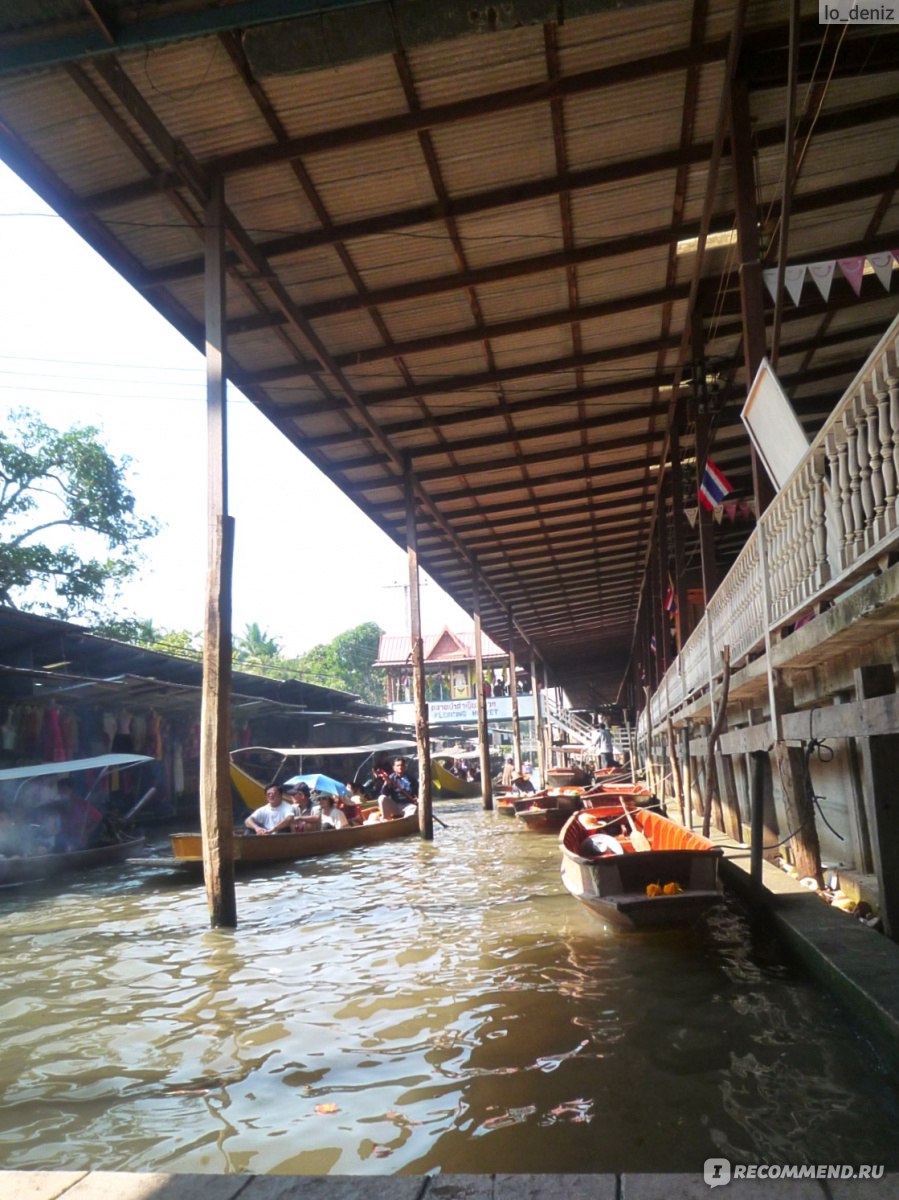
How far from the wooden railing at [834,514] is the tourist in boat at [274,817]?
8.33 meters

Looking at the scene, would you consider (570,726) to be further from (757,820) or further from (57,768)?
(757,820)

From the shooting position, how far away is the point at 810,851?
7.57 m

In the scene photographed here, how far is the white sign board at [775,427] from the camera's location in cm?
556

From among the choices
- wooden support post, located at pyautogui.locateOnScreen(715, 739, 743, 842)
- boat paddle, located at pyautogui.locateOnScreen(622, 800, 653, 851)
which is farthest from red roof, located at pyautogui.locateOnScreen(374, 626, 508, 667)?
boat paddle, located at pyautogui.locateOnScreen(622, 800, 653, 851)

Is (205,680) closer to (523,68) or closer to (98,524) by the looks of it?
(523,68)

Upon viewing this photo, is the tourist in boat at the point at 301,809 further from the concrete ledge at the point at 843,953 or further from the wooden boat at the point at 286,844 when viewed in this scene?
the concrete ledge at the point at 843,953

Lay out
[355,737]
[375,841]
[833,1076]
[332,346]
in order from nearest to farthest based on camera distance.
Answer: [833,1076], [332,346], [375,841], [355,737]

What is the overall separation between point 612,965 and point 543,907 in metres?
2.72

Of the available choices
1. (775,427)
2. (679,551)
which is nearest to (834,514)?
(775,427)

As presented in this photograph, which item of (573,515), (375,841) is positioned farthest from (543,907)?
(573,515)

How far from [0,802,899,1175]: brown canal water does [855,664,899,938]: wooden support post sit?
2.40 ft

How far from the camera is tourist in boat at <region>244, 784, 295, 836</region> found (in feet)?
45.7

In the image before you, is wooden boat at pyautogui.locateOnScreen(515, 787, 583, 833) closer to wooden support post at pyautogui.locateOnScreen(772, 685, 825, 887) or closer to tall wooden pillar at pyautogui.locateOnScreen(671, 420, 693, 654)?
tall wooden pillar at pyautogui.locateOnScreen(671, 420, 693, 654)

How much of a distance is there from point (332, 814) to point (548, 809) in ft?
16.4
